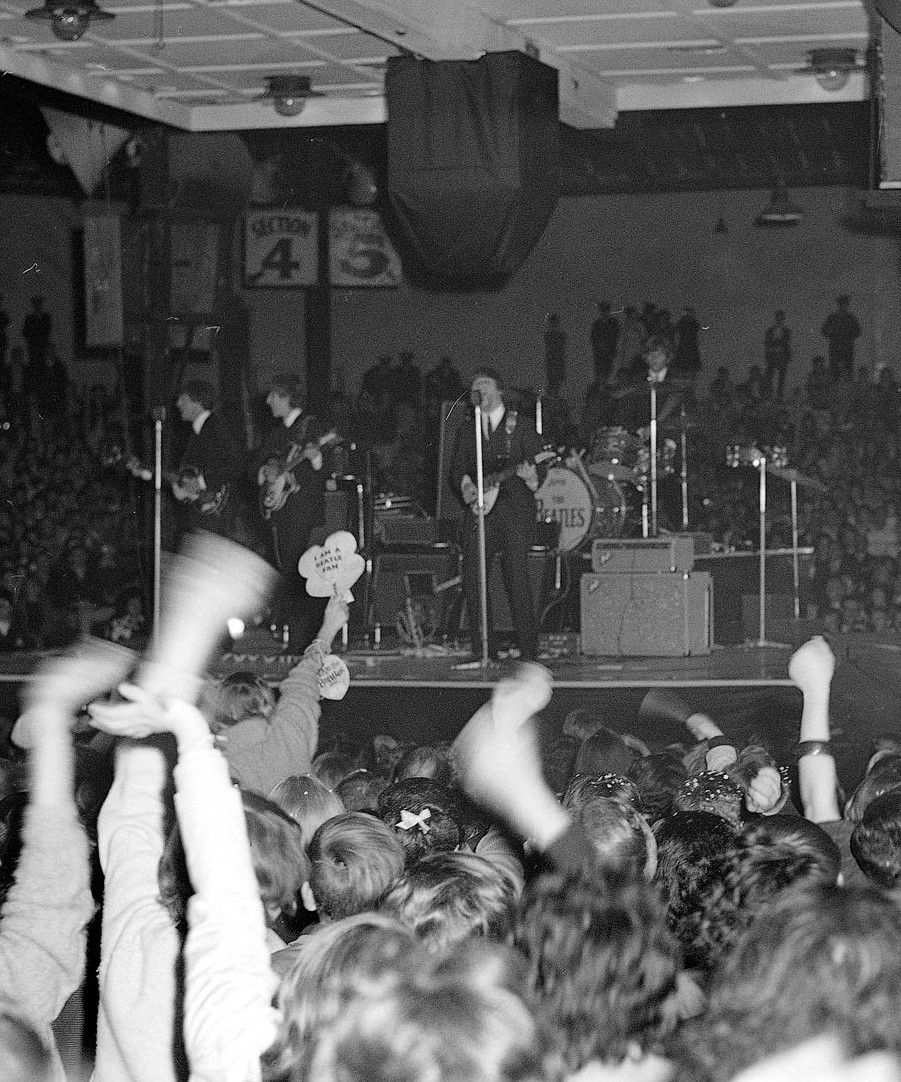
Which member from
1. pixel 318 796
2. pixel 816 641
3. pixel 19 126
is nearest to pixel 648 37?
pixel 19 126

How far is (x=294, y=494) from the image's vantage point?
8.52 meters

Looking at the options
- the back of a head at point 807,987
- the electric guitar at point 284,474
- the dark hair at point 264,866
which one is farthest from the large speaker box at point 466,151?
the back of a head at point 807,987

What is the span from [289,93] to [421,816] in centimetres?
773

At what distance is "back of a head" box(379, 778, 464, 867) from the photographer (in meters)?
2.73

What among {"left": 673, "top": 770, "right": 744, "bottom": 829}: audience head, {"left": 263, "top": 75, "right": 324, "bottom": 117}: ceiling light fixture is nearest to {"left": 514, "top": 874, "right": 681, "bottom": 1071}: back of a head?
{"left": 673, "top": 770, "right": 744, "bottom": 829}: audience head

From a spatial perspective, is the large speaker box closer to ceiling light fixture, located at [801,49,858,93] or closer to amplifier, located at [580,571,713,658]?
amplifier, located at [580,571,713,658]

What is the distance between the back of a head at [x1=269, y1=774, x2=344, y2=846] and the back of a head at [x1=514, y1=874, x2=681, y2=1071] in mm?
1266

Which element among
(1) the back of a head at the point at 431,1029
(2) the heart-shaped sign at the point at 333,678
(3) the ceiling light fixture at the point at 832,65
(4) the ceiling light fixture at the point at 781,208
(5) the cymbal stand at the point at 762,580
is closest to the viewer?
(1) the back of a head at the point at 431,1029

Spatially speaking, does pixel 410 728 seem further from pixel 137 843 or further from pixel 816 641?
pixel 137 843

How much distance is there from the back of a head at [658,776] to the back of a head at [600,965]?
66.9 inches

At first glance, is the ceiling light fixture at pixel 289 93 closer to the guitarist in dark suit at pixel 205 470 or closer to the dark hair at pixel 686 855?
the guitarist in dark suit at pixel 205 470

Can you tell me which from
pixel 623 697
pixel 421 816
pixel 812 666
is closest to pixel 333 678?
pixel 421 816

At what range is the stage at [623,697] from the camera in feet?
22.6

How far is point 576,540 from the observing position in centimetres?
891
